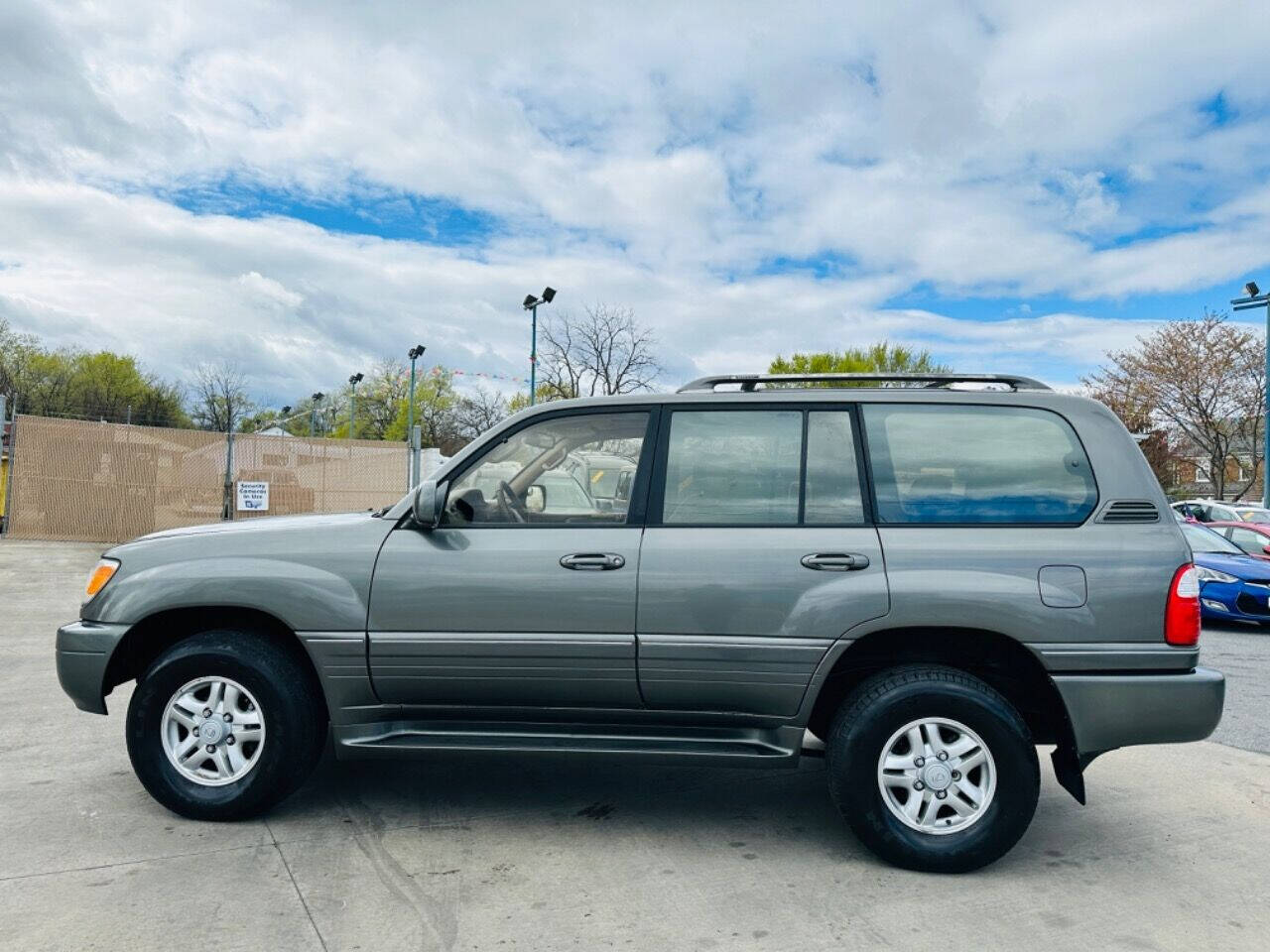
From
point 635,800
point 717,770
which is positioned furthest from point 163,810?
point 717,770

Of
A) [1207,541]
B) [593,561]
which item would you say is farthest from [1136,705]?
[1207,541]

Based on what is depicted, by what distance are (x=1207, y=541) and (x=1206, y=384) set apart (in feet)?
83.5

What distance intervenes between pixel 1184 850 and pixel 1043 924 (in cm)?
116

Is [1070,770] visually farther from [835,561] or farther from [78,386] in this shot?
[78,386]

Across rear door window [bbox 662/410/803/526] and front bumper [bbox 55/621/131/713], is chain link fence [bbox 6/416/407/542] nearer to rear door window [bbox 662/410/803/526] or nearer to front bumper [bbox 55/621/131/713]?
front bumper [bbox 55/621/131/713]

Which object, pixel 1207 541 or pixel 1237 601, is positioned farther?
pixel 1207 541

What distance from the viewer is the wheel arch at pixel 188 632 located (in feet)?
14.2

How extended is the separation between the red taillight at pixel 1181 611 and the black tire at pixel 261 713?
133 inches

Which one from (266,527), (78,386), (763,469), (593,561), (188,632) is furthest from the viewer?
(78,386)

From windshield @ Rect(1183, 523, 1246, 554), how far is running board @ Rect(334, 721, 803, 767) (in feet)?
33.1

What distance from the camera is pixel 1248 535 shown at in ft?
44.3

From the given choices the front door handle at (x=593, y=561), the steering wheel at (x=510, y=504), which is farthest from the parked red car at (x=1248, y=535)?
the steering wheel at (x=510, y=504)

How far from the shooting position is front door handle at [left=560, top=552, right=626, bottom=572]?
4035mm

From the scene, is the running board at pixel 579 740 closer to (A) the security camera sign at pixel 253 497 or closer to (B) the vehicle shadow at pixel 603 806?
(B) the vehicle shadow at pixel 603 806
